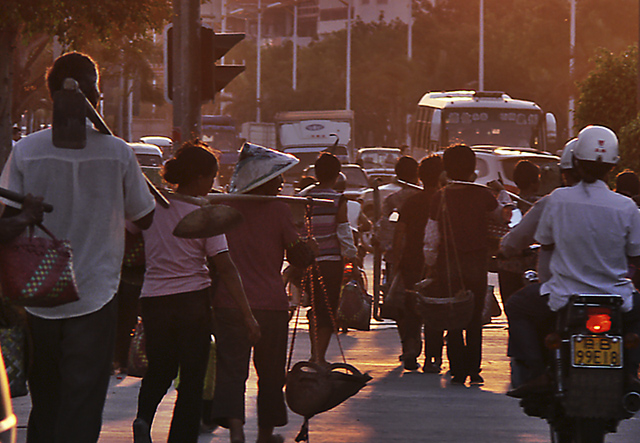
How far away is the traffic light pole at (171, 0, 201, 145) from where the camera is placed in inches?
412

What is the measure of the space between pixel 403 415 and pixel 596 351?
2.33 meters

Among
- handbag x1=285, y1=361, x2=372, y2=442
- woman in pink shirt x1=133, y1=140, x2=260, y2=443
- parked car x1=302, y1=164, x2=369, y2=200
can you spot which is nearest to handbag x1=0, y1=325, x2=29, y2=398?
woman in pink shirt x1=133, y1=140, x2=260, y2=443

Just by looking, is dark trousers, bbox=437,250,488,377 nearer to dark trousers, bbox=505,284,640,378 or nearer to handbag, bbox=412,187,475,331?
handbag, bbox=412,187,475,331

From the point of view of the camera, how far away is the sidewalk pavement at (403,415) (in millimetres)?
6723

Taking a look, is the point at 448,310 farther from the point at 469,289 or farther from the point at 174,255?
the point at 174,255

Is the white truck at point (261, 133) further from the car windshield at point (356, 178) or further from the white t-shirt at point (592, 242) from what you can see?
the white t-shirt at point (592, 242)

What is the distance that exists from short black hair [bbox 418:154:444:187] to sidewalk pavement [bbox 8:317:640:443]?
1.54m

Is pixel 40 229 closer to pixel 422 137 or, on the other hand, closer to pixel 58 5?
pixel 58 5

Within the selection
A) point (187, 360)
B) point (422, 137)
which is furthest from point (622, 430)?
point (422, 137)

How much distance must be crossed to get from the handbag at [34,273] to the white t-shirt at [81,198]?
233 millimetres

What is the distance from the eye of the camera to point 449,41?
65.4 m

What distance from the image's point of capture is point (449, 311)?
322 inches

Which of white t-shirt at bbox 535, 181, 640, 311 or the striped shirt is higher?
white t-shirt at bbox 535, 181, 640, 311

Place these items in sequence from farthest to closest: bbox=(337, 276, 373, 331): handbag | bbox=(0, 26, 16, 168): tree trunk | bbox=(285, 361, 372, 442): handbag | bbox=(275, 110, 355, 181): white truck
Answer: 1. bbox=(275, 110, 355, 181): white truck
2. bbox=(0, 26, 16, 168): tree trunk
3. bbox=(337, 276, 373, 331): handbag
4. bbox=(285, 361, 372, 442): handbag
